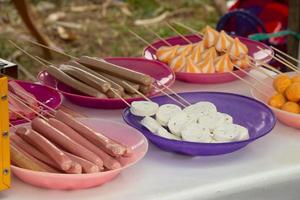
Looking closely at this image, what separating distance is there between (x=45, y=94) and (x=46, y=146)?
431 millimetres

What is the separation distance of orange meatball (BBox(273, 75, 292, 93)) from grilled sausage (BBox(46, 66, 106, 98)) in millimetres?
468

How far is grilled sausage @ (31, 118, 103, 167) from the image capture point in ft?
3.89

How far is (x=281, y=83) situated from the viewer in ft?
5.14

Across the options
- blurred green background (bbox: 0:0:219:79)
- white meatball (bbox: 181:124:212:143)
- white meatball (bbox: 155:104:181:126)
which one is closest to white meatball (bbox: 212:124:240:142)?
white meatball (bbox: 181:124:212:143)

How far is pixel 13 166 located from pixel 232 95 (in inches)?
25.9

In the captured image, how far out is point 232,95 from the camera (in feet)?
5.19

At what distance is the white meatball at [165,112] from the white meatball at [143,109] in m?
0.02

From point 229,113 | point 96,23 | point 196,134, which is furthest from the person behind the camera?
point 96,23

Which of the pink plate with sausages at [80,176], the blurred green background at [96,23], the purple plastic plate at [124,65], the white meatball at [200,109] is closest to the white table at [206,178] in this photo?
the pink plate with sausages at [80,176]

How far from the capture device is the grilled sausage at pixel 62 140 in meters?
1.19

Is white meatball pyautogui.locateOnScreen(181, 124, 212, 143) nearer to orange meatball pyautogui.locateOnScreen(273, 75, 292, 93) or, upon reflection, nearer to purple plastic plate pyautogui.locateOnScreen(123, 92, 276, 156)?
purple plastic plate pyautogui.locateOnScreen(123, 92, 276, 156)

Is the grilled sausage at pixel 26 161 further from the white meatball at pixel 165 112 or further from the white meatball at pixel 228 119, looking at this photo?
the white meatball at pixel 228 119

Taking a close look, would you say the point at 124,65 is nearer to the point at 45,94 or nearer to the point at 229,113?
the point at 45,94

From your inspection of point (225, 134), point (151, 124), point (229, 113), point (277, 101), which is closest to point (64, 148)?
point (151, 124)
